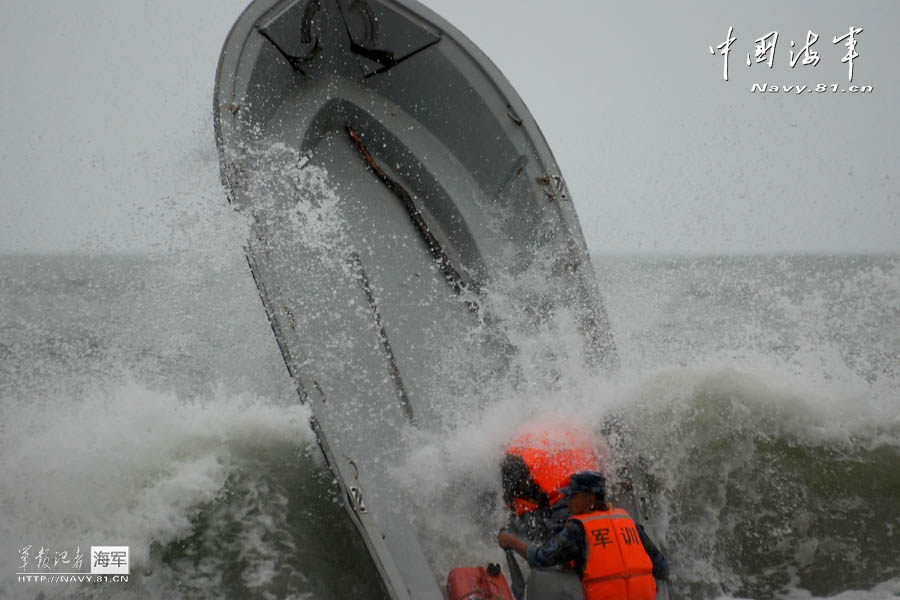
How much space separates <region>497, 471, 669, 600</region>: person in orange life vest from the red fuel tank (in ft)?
0.87

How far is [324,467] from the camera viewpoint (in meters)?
3.67

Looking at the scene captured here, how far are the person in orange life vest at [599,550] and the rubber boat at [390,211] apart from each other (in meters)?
0.98

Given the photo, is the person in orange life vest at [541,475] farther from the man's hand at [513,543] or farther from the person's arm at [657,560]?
the person's arm at [657,560]

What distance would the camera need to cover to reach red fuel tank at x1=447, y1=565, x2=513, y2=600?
2424mm

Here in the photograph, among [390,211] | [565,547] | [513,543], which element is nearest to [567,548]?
[565,547]

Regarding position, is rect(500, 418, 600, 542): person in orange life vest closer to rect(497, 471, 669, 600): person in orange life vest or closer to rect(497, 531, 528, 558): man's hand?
rect(497, 531, 528, 558): man's hand

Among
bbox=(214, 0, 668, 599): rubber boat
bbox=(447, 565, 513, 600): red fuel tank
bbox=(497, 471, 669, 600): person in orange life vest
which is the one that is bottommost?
bbox=(447, 565, 513, 600): red fuel tank

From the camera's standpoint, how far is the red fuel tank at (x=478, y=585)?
242cm

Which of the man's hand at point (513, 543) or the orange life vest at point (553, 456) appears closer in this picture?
the man's hand at point (513, 543)

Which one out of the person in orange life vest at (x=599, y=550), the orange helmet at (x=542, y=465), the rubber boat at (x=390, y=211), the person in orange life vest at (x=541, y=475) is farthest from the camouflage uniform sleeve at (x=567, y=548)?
the rubber boat at (x=390, y=211)

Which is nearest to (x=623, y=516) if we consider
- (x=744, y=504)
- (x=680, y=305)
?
(x=744, y=504)

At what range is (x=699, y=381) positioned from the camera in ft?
13.8

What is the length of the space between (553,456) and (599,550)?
0.64m

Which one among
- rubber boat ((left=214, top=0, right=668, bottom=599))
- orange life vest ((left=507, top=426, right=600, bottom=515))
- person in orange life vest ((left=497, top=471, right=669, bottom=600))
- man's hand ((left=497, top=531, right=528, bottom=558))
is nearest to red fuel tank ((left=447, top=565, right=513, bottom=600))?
man's hand ((left=497, top=531, right=528, bottom=558))
